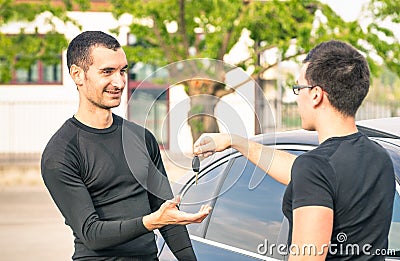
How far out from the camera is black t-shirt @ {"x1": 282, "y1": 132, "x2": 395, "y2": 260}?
2.59 m

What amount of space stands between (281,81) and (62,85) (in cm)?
1133

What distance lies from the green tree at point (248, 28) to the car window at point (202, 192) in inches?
429

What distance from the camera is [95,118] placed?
3.36 metres

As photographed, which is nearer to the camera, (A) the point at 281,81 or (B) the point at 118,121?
(B) the point at 118,121

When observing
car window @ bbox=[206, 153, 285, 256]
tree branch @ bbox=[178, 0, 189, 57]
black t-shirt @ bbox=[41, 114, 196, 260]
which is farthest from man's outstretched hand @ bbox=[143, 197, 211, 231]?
tree branch @ bbox=[178, 0, 189, 57]

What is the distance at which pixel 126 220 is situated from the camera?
3164 millimetres

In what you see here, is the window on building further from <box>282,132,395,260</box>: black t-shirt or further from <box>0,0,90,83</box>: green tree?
<box>282,132,395,260</box>: black t-shirt

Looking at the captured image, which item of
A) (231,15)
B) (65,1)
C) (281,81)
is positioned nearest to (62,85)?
(65,1)

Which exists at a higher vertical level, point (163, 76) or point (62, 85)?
point (163, 76)

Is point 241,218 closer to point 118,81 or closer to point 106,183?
point 106,183

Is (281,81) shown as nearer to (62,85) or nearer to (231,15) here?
(231,15)

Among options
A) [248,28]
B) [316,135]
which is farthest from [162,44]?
[316,135]

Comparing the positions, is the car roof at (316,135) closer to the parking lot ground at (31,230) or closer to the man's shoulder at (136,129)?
the man's shoulder at (136,129)

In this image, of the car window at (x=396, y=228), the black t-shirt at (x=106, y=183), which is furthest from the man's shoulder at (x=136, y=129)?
the car window at (x=396, y=228)
